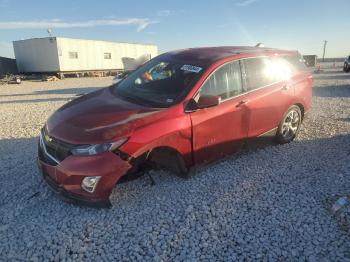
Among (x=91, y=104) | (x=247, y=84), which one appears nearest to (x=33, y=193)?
(x=91, y=104)

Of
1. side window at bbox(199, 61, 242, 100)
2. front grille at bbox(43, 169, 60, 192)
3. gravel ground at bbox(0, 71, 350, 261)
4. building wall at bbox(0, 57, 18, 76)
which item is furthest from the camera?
building wall at bbox(0, 57, 18, 76)

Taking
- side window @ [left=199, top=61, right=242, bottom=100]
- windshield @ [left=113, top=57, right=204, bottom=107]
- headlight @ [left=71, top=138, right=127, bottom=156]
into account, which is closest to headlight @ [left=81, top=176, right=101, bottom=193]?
headlight @ [left=71, top=138, right=127, bottom=156]

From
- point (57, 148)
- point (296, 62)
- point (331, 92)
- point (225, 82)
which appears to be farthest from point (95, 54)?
point (57, 148)

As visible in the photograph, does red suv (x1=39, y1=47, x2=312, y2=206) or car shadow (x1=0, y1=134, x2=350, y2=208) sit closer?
red suv (x1=39, y1=47, x2=312, y2=206)

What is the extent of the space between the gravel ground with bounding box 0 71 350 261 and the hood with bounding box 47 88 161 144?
964mm

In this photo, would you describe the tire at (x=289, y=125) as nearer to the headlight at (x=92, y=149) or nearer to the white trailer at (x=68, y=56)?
the headlight at (x=92, y=149)

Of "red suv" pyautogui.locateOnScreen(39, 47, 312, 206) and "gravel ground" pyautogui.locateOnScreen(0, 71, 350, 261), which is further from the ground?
"red suv" pyautogui.locateOnScreen(39, 47, 312, 206)

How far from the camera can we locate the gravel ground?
3047 millimetres

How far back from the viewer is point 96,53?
31.8 meters

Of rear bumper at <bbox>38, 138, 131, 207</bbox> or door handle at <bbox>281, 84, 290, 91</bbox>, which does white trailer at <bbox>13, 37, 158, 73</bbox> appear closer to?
door handle at <bbox>281, 84, 290, 91</bbox>

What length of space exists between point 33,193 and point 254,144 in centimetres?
362

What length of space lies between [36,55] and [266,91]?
2938cm

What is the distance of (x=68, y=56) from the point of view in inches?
1147

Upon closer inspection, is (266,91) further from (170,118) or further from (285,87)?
(170,118)
